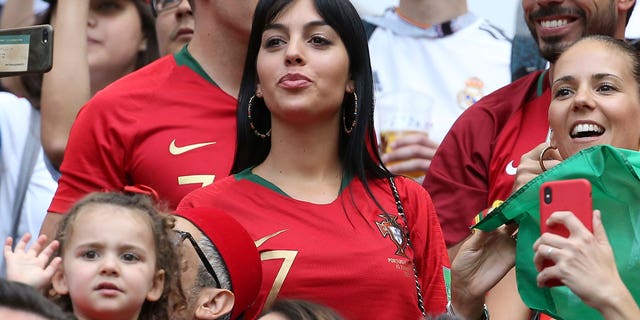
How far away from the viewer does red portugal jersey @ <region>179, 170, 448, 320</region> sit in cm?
466

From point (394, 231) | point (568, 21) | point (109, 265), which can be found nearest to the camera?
point (109, 265)

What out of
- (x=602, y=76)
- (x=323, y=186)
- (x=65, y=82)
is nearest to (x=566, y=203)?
(x=602, y=76)

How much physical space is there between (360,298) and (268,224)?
1.20ft

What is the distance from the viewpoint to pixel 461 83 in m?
6.85

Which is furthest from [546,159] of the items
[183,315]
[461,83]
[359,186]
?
[461,83]

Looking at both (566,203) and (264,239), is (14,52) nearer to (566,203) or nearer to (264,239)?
(264,239)

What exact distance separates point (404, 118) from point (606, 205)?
73.4 inches

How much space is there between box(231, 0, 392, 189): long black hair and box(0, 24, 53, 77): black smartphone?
0.81m

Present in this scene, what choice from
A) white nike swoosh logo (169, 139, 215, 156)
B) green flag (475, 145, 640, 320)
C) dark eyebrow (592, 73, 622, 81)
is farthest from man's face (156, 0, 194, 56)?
green flag (475, 145, 640, 320)

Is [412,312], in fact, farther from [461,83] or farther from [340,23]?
[461,83]

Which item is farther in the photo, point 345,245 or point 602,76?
point 602,76

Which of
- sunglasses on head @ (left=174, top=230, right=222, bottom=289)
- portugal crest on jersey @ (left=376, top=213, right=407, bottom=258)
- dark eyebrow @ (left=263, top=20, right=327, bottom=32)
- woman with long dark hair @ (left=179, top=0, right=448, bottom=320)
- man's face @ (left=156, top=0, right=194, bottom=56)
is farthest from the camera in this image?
man's face @ (left=156, top=0, right=194, bottom=56)

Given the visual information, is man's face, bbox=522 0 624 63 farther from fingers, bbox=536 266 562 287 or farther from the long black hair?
fingers, bbox=536 266 562 287

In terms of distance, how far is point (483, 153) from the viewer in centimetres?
571
